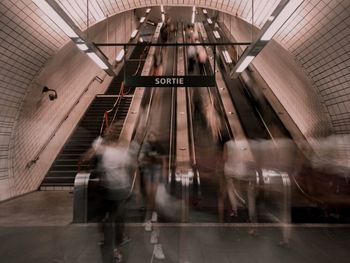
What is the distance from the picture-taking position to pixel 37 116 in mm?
7945

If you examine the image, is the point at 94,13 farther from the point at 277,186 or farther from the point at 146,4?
the point at 277,186

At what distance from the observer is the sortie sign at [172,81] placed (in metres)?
6.55

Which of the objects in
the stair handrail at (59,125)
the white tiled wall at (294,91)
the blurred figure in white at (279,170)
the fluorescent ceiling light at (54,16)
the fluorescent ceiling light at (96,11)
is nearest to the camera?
the fluorescent ceiling light at (54,16)

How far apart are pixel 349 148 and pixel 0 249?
20.0 feet

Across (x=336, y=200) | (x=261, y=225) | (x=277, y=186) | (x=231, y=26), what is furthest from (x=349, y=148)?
(x=231, y=26)

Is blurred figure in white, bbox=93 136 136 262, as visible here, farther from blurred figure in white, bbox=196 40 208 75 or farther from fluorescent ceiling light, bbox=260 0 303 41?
blurred figure in white, bbox=196 40 208 75

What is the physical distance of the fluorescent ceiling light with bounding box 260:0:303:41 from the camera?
4.05 m

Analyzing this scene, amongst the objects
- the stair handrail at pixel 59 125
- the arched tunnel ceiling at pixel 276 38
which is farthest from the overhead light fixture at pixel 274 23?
the stair handrail at pixel 59 125

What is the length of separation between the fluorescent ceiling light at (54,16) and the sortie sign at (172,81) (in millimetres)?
1837

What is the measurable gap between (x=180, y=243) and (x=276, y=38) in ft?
16.9

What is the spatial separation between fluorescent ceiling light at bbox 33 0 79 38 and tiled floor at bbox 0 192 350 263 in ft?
9.82

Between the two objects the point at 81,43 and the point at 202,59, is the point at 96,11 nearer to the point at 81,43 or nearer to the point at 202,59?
the point at 81,43

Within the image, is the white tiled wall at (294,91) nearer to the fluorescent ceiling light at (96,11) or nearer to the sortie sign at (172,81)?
the sortie sign at (172,81)

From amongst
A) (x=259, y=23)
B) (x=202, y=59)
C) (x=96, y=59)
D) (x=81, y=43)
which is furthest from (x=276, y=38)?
(x=202, y=59)
